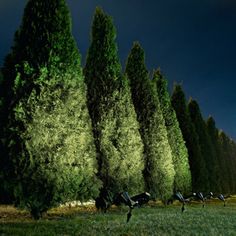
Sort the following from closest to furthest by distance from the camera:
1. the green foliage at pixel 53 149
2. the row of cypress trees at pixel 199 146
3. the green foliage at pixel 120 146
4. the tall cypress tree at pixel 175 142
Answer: the green foliage at pixel 53 149
the green foliage at pixel 120 146
the tall cypress tree at pixel 175 142
the row of cypress trees at pixel 199 146

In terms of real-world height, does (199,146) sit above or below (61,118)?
above

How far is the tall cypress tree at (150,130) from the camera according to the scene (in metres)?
22.3

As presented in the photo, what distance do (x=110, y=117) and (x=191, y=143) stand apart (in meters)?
14.3

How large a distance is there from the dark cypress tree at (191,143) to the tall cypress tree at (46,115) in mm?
17003

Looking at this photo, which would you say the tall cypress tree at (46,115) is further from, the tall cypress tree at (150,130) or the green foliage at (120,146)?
the tall cypress tree at (150,130)

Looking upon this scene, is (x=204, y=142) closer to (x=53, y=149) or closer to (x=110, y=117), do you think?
(x=110, y=117)

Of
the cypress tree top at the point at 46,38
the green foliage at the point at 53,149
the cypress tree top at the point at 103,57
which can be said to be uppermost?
the cypress tree top at the point at 103,57

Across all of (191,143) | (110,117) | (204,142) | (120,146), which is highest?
(204,142)

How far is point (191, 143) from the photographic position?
105ft

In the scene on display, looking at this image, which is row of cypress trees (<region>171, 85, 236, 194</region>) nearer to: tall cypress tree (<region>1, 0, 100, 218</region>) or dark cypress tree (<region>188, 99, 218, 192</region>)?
dark cypress tree (<region>188, 99, 218, 192</region>)

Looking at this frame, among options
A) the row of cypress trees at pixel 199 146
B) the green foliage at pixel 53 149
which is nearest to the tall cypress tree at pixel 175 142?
the row of cypress trees at pixel 199 146

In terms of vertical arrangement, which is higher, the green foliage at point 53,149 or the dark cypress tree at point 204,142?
the dark cypress tree at point 204,142

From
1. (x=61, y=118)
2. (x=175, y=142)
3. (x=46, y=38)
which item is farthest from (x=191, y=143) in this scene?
(x=46, y=38)

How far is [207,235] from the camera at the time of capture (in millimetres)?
10148
